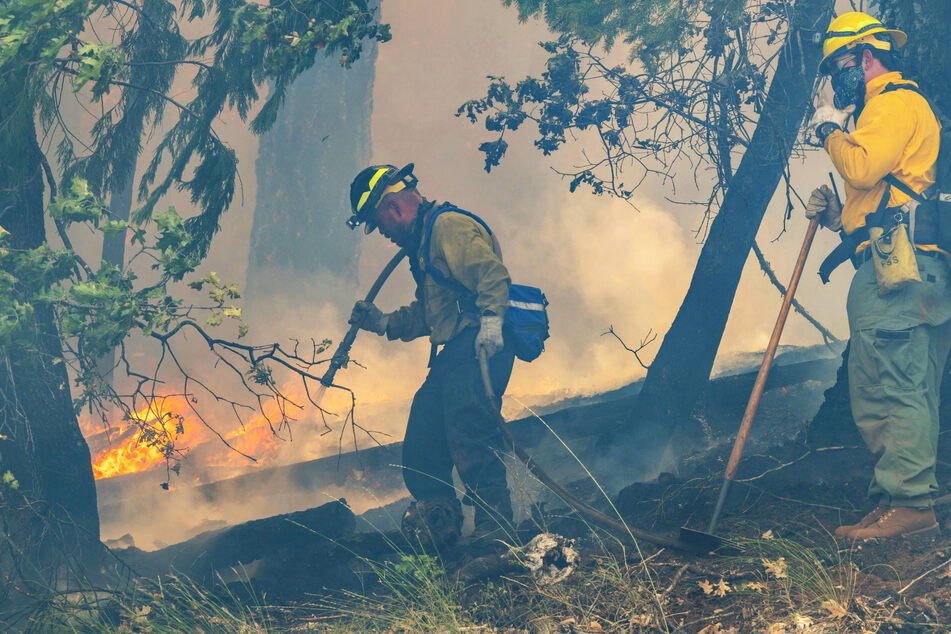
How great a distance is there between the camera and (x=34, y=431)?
403 centimetres

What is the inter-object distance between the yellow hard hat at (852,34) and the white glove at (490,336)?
83.2 inches

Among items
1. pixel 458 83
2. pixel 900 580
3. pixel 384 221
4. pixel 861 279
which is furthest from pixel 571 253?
pixel 900 580

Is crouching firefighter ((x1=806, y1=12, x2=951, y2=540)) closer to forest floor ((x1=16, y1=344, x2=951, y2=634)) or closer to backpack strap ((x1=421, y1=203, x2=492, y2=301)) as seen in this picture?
forest floor ((x1=16, y1=344, x2=951, y2=634))

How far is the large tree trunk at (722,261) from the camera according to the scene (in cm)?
526

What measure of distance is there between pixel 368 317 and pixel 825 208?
276 centimetres

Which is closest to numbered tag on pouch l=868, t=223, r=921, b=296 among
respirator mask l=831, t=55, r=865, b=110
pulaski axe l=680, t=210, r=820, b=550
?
pulaski axe l=680, t=210, r=820, b=550

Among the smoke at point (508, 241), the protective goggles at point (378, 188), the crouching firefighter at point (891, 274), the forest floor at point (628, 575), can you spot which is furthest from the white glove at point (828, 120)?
the smoke at point (508, 241)

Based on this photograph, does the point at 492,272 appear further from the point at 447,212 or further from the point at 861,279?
the point at 861,279

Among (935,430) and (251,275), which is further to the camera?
(251,275)

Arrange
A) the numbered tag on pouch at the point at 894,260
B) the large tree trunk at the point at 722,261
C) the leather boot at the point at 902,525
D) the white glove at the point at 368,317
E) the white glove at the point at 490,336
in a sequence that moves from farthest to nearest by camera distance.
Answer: the large tree trunk at the point at 722,261 → the white glove at the point at 368,317 → the white glove at the point at 490,336 → the numbered tag on pouch at the point at 894,260 → the leather boot at the point at 902,525

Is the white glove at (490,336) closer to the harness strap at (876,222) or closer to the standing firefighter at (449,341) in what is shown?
the standing firefighter at (449,341)

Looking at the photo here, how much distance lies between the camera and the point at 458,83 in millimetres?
15000

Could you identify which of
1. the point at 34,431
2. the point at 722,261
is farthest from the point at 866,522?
the point at 34,431

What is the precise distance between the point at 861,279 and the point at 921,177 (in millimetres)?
503
